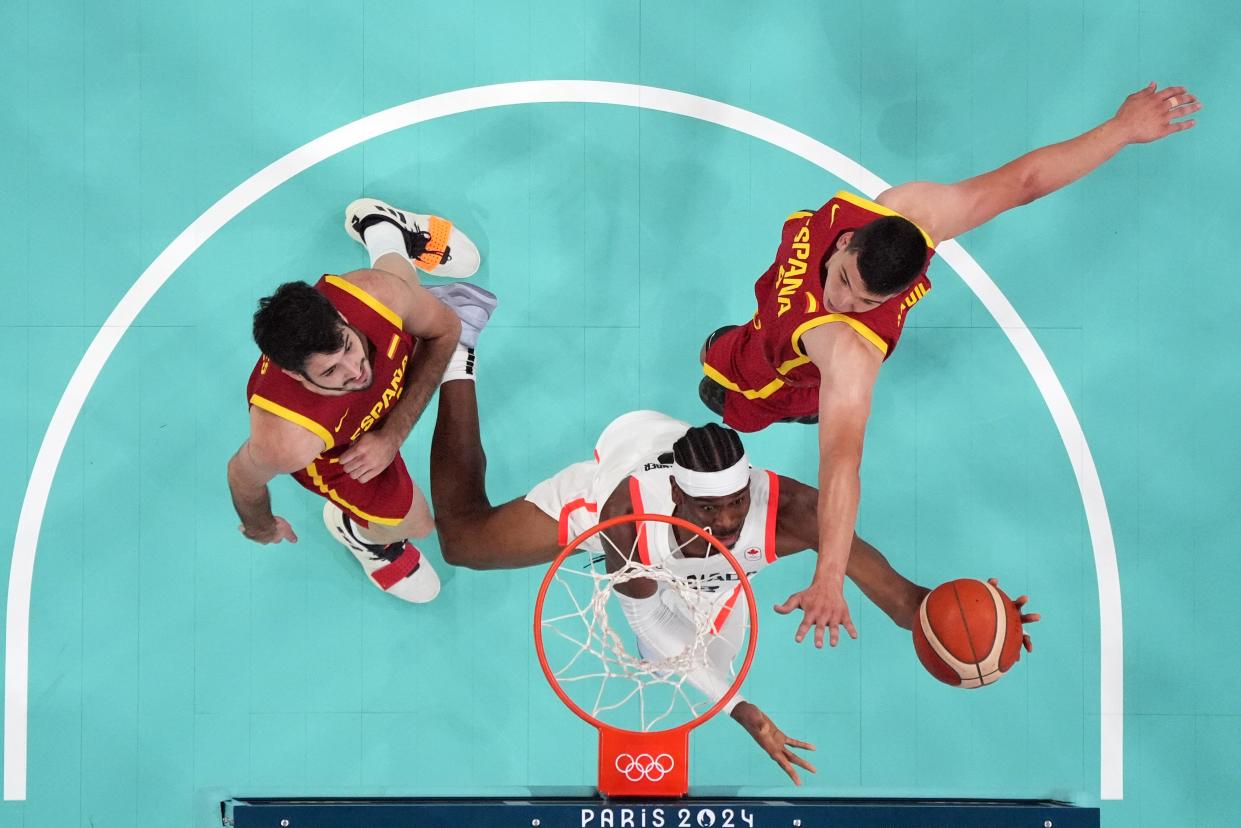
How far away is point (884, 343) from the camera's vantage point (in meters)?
4.52

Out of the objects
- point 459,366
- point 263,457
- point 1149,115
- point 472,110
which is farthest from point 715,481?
point 472,110

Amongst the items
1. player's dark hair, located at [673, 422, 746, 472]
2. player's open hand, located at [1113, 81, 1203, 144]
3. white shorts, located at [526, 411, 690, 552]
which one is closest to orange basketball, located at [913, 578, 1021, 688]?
player's dark hair, located at [673, 422, 746, 472]

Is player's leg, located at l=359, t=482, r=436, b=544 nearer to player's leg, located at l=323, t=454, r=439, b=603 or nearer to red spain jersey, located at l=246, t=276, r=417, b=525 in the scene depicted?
player's leg, located at l=323, t=454, r=439, b=603

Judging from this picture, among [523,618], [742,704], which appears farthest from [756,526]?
[523,618]

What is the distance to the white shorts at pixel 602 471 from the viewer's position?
16.7 feet

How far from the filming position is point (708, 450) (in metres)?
4.57

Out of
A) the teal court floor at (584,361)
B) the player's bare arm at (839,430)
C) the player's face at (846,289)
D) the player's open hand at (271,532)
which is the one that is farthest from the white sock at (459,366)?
the player's face at (846,289)

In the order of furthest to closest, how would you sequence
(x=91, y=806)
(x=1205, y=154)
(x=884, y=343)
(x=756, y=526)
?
(x=1205, y=154) < (x=91, y=806) < (x=756, y=526) < (x=884, y=343)

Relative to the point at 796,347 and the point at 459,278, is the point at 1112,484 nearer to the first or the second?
the point at 796,347

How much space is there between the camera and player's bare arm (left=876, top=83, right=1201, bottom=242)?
15.6 ft

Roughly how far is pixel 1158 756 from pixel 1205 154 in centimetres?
329

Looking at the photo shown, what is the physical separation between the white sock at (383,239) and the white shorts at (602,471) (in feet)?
4.47

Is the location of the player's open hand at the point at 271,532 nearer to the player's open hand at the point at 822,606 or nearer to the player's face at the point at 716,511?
the player's face at the point at 716,511

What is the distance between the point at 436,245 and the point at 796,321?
6.77 ft
